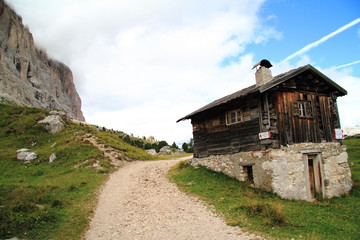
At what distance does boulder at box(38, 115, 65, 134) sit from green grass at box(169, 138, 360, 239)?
24826 mm

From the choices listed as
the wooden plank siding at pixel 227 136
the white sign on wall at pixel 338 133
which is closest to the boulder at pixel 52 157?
the wooden plank siding at pixel 227 136

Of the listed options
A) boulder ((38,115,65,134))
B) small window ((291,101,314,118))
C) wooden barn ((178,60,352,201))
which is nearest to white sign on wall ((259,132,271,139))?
wooden barn ((178,60,352,201))

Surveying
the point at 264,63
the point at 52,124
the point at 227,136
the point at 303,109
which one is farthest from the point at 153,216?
the point at 52,124

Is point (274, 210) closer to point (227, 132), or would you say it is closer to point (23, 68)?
point (227, 132)

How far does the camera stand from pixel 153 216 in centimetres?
1016

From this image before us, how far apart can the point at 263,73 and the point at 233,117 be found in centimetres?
374

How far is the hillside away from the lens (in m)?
7.84

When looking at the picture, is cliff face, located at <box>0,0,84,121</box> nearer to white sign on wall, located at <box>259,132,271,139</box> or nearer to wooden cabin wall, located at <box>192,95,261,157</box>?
wooden cabin wall, located at <box>192,95,261,157</box>

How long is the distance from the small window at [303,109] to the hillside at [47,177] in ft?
45.2

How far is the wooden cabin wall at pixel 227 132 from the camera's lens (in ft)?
48.2

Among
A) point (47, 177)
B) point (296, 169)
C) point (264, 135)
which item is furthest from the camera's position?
point (47, 177)

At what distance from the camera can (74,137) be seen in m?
30.1

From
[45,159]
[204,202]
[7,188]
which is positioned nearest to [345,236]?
[204,202]

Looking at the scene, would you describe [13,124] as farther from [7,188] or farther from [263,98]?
[263,98]
